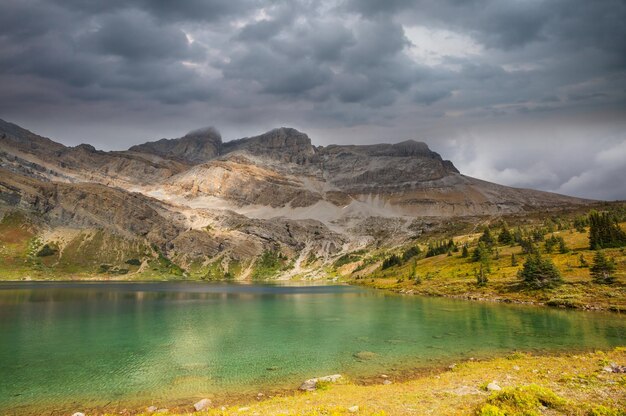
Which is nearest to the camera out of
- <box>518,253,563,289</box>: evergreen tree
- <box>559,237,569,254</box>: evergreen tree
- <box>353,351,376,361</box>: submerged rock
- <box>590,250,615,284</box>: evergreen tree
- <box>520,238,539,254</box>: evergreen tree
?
<box>353,351,376,361</box>: submerged rock

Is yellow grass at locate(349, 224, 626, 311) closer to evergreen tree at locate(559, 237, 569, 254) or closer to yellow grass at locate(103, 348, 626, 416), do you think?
evergreen tree at locate(559, 237, 569, 254)

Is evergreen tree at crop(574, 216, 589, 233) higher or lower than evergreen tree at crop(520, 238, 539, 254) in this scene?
higher

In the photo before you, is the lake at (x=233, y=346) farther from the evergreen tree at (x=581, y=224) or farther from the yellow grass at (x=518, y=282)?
the evergreen tree at (x=581, y=224)

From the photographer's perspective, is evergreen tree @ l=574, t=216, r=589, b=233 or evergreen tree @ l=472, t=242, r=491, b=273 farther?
evergreen tree @ l=574, t=216, r=589, b=233

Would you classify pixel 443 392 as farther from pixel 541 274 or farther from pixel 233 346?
pixel 541 274

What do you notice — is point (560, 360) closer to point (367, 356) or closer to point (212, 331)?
point (367, 356)

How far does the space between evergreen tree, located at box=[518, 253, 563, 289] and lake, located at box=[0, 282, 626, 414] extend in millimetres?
14038

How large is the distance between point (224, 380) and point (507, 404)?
77.6 ft

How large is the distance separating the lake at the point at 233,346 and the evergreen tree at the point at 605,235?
4997 cm

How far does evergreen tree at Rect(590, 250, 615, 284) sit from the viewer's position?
79.8 metres

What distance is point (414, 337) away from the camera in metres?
51.9

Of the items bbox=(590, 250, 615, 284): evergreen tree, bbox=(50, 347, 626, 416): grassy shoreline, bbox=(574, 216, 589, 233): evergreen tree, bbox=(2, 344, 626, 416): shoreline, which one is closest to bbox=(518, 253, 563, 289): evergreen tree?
bbox=(590, 250, 615, 284): evergreen tree

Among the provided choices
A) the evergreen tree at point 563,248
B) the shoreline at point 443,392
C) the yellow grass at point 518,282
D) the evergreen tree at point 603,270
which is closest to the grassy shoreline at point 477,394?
the shoreline at point 443,392

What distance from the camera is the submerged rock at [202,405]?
85.3 feet
